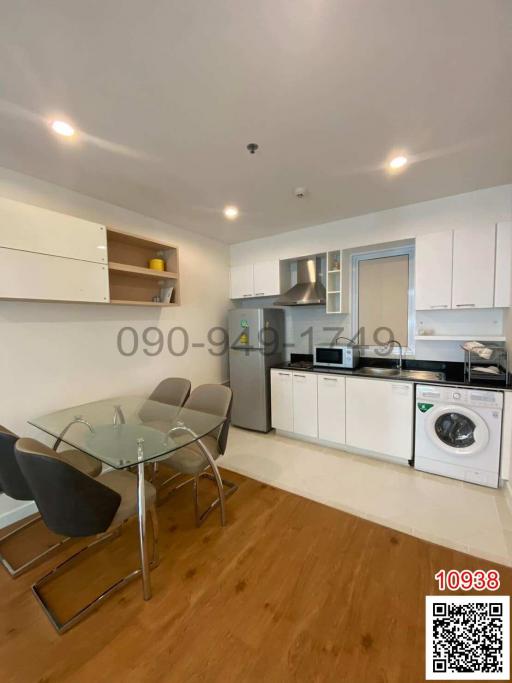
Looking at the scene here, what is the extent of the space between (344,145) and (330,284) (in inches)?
65.5

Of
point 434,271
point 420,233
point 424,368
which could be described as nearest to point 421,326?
point 424,368

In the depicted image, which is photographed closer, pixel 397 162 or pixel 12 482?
pixel 12 482

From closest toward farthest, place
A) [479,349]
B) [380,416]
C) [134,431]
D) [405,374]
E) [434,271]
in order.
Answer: [134,431] → [479,349] → [434,271] → [380,416] → [405,374]

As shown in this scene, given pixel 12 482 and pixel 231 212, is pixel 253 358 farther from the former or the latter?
pixel 12 482

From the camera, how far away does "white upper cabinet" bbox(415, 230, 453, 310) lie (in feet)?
8.50

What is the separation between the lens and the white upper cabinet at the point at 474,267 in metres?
2.43

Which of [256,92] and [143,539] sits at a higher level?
[256,92]

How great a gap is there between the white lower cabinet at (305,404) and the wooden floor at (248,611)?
1247mm

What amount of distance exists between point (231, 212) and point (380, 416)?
2601 mm

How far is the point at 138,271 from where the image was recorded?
2.61 m

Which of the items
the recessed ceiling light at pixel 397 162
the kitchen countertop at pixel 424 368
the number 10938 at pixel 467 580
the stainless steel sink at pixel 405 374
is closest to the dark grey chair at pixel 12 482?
the number 10938 at pixel 467 580

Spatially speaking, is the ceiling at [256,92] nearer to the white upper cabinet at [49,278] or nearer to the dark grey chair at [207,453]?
the white upper cabinet at [49,278]

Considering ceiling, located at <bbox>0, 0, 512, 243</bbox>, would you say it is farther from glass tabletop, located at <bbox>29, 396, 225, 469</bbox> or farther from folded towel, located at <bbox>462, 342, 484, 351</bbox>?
glass tabletop, located at <bbox>29, 396, 225, 469</bbox>

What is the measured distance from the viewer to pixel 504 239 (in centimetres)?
236
